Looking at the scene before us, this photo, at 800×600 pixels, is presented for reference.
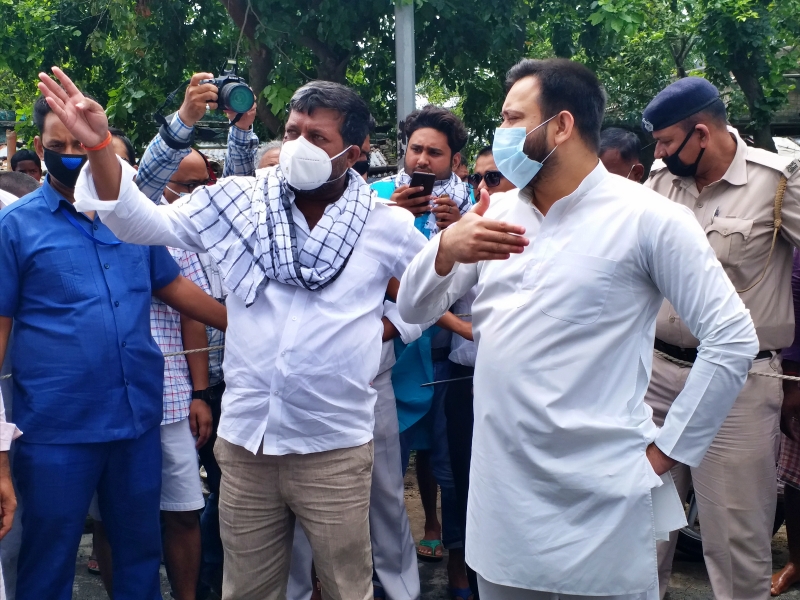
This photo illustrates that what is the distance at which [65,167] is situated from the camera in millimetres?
3061

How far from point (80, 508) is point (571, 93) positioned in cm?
204

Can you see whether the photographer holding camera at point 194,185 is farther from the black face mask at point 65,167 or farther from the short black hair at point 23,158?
the short black hair at point 23,158

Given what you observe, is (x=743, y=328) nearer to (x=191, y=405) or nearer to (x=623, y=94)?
(x=191, y=405)

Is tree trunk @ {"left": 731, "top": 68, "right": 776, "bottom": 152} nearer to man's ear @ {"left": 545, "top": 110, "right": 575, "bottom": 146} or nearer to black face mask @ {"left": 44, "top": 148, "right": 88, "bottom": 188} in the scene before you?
man's ear @ {"left": 545, "top": 110, "right": 575, "bottom": 146}

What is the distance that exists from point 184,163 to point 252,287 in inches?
63.9

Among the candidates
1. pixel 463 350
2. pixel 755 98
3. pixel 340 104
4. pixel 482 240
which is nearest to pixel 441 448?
pixel 463 350

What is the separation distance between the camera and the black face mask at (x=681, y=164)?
3.54 metres

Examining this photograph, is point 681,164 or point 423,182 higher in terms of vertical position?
point 681,164

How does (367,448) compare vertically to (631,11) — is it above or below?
below

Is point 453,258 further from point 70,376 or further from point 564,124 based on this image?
point 70,376

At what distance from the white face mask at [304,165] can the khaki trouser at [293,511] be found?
2.79 feet

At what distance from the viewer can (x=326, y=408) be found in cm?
276

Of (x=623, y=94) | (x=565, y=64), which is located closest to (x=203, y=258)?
(x=565, y=64)

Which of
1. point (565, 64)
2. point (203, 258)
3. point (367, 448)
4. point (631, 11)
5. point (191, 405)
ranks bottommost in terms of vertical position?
point (191, 405)
